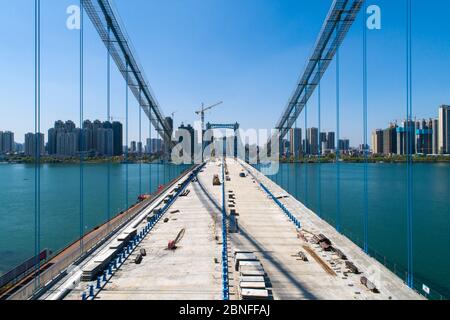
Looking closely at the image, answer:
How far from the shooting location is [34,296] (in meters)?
8.41

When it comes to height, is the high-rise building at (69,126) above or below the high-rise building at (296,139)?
above

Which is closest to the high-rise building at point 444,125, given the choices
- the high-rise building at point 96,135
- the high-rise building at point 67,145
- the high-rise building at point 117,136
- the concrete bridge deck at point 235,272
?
the high-rise building at point 117,136

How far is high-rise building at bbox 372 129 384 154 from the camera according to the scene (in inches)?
4710

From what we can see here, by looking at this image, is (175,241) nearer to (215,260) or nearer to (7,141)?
(215,260)

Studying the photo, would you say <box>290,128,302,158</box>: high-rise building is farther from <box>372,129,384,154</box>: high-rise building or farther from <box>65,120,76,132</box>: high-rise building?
<box>65,120,76,132</box>: high-rise building

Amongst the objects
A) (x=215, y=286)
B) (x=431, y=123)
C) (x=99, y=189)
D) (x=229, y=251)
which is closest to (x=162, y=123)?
(x=99, y=189)

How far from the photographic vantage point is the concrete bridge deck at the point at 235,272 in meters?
8.93

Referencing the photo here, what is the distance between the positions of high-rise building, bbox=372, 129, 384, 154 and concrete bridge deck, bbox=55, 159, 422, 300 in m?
114

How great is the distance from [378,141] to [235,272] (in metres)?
126

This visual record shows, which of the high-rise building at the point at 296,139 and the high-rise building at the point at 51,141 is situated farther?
the high-rise building at the point at 51,141

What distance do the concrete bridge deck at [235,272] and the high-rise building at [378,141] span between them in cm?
11390

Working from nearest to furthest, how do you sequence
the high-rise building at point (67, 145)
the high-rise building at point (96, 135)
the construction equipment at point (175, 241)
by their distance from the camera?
the construction equipment at point (175, 241)
the high-rise building at point (96, 135)
the high-rise building at point (67, 145)

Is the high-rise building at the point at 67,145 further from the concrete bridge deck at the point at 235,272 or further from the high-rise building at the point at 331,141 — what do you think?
the high-rise building at the point at 331,141
